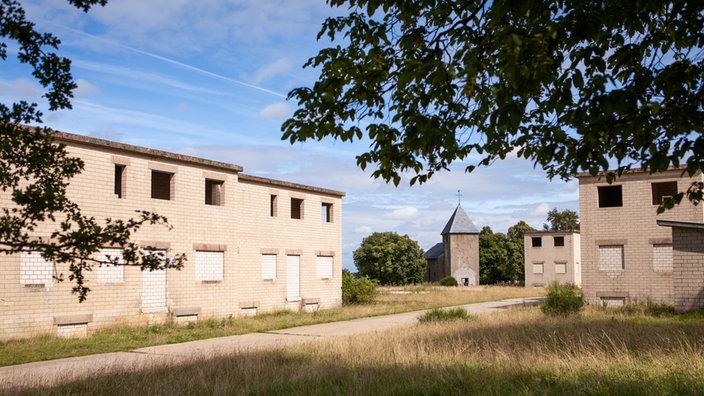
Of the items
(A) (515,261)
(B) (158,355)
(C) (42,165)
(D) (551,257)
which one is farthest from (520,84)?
(A) (515,261)

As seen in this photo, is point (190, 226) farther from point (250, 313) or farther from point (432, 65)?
point (432, 65)

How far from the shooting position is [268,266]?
80.2 feet

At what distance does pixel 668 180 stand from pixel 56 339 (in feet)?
71.0

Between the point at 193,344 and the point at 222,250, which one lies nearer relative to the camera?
the point at 193,344

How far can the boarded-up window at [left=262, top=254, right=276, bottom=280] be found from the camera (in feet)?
79.5

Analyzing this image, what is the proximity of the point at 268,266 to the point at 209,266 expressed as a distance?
378cm

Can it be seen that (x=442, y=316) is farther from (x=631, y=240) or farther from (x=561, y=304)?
(x=631, y=240)

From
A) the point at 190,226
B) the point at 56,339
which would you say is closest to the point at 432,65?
the point at 56,339

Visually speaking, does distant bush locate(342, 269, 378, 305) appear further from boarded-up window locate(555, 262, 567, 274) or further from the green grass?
boarded-up window locate(555, 262, 567, 274)

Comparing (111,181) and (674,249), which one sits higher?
(111,181)

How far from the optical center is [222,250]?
70.5 ft

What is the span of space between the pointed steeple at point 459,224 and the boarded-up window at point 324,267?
36.2m

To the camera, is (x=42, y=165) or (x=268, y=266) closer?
(x=42, y=165)

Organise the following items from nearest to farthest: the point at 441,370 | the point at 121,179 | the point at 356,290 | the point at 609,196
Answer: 1. the point at 441,370
2. the point at 121,179
3. the point at 609,196
4. the point at 356,290
